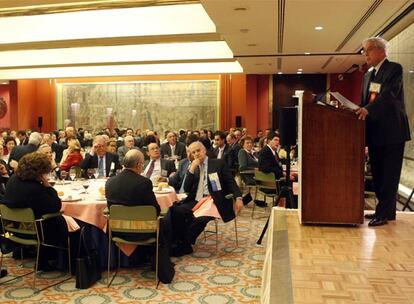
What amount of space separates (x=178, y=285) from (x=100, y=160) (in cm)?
316

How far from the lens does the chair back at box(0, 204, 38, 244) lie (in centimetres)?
430

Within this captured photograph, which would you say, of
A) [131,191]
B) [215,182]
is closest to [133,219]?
[131,191]

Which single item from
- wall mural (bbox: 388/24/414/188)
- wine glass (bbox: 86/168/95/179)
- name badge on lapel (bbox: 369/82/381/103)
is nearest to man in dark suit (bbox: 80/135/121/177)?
wine glass (bbox: 86/168/95/179)

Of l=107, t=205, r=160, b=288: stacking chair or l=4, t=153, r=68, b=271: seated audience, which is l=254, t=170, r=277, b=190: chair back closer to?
l=107, t=205, r=160, b=288: stacking chair

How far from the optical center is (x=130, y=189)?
174 inches

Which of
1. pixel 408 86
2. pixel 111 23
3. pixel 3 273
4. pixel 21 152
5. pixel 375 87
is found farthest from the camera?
pixel 111 23

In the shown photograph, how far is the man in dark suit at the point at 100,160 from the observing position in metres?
7.05

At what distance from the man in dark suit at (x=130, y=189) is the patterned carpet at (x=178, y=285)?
809 mm

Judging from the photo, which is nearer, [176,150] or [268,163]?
[268,163]

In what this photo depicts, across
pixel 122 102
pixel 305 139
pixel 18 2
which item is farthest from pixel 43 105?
pixel 305 139

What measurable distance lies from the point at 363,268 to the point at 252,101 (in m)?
15.6

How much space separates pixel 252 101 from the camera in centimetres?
1756

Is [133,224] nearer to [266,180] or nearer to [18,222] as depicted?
[18,222]

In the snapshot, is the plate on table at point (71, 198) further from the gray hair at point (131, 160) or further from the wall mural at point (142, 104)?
the wall mural at point (142, 104)
